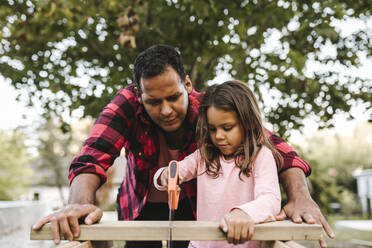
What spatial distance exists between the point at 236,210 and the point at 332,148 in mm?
27157

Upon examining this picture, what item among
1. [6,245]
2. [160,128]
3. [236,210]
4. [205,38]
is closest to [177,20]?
[205,38]

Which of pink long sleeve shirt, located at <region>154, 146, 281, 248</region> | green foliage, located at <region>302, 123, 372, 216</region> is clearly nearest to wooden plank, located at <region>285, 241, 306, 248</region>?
pink long sleeve shirt, located at <region>154, 146, 281, 248</region>

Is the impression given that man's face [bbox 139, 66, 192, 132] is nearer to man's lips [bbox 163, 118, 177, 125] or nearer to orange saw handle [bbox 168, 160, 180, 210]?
man's lips [bbox 163, 118, 177, 125]

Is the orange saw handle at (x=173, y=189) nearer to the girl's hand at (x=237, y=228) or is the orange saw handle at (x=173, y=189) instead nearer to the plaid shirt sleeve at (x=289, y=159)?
the girl's hand at (x=237, y=228)

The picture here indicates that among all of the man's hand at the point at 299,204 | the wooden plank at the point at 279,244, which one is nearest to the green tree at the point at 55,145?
the man's hand at the point at 299,204

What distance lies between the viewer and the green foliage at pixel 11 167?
Result: 16.3 meters

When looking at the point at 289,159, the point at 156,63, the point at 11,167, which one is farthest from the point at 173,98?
the point at 11,167

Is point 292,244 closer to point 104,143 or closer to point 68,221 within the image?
point 68,221

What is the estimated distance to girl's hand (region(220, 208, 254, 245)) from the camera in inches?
50.6

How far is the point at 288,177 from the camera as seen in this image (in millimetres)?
1919

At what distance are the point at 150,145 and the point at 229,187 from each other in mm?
662

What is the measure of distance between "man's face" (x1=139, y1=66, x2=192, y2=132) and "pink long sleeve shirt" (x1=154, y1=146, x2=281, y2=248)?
271 millimetres

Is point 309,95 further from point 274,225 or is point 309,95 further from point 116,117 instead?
point 274,225

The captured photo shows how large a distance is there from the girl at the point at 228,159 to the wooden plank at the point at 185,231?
0.36 meters
